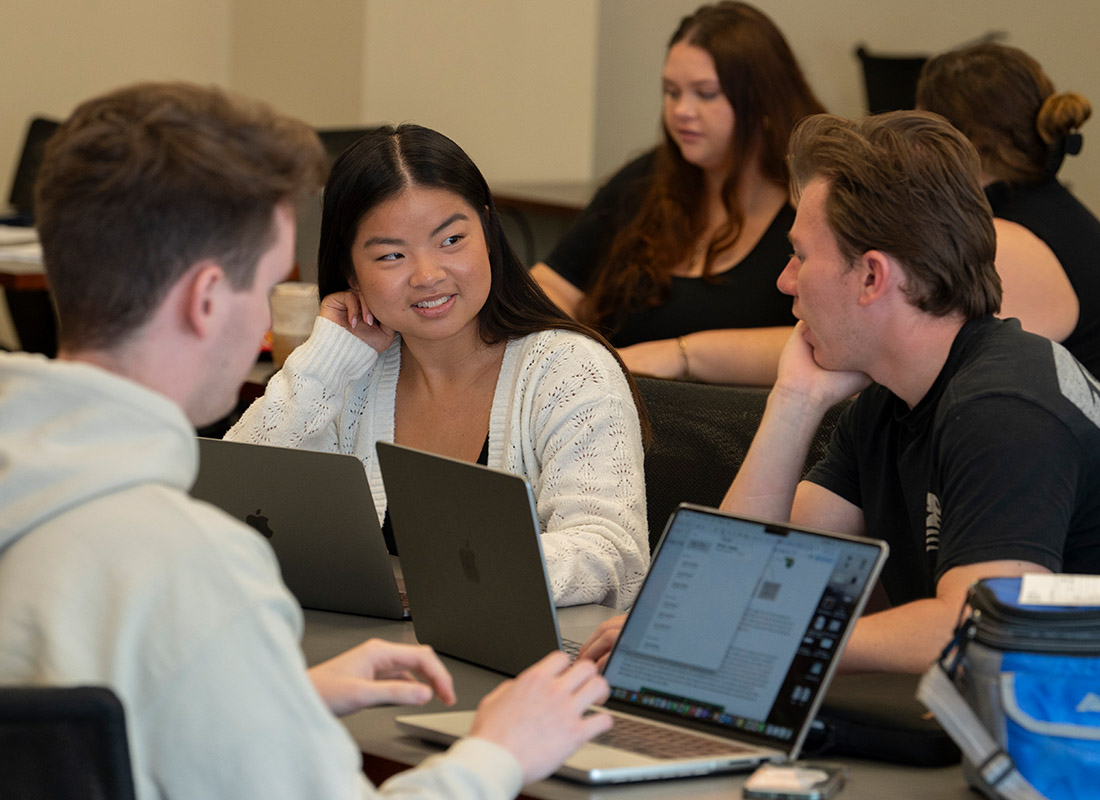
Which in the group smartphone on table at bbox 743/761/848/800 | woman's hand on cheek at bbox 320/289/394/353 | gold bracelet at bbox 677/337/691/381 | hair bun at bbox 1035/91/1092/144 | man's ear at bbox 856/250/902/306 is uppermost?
hair bun at bbox 1035/91/1092/144

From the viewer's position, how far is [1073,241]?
262 cm

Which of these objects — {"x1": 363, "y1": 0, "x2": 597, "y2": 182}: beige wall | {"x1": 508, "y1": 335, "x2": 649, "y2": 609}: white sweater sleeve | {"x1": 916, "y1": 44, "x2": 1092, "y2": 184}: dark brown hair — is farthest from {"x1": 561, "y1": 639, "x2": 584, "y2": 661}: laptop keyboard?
{"x1": 363, "y1": 0, "x2": 597, "y2": 182}: beige wall

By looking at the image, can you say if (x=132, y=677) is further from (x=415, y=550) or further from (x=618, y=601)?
(x=618, y=601)

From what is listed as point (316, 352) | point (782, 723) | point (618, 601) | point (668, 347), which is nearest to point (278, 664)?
point (782, 723)

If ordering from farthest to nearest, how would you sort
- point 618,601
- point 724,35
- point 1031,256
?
point 724,35, point 1031,256, point 618,601

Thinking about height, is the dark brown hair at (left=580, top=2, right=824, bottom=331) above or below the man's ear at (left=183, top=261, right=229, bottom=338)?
below

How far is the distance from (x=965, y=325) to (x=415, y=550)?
66 centimetres

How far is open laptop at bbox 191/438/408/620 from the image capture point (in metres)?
1.51

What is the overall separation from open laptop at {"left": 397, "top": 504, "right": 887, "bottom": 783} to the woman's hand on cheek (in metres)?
0.91

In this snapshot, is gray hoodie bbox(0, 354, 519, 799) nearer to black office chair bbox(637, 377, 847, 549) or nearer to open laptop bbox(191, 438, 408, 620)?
open laptop bbox(191, 438, 408, 620)

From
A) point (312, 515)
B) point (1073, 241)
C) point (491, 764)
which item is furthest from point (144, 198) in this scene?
point (1073, 241)

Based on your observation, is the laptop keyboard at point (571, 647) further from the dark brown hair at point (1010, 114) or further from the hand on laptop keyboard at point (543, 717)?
the dark brown hair at point (1010, 114)

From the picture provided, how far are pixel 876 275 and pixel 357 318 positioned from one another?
82cm

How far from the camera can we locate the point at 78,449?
0.89 meters
